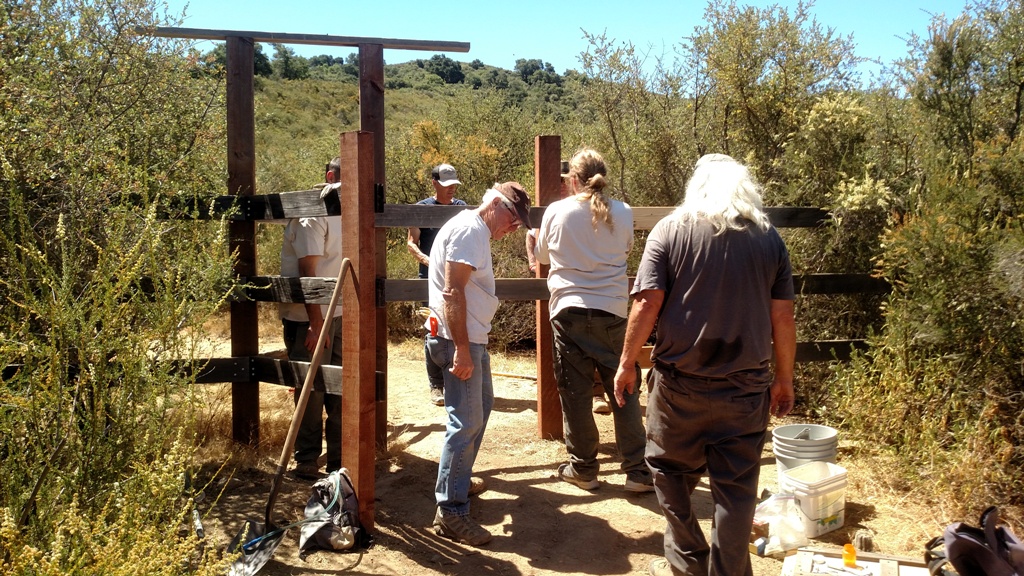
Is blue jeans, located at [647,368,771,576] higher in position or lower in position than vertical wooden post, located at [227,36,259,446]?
lower

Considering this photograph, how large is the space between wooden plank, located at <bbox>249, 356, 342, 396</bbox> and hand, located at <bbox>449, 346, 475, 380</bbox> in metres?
0.70

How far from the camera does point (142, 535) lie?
245 centimetres

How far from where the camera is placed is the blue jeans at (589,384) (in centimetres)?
477

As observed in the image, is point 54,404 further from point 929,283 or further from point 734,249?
point 929,283

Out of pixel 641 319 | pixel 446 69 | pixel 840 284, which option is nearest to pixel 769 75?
pixel 840 284

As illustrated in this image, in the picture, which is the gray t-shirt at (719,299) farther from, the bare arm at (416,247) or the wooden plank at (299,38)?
the bare arm at (416,247)

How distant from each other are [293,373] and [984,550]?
12.0 ft

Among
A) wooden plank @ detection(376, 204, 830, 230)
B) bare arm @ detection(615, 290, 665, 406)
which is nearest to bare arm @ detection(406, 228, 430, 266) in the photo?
wooden plank @ detection(376, 204, 830, 230)

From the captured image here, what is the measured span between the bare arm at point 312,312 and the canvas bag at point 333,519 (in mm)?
1092

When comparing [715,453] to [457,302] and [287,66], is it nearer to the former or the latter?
[457,302]

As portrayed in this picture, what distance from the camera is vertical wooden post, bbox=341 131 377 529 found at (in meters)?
4.15

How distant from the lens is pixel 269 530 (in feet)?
13.1

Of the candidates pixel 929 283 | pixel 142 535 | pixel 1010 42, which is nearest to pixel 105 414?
pixel 142 535

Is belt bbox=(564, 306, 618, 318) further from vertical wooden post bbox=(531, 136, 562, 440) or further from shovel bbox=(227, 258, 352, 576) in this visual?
shovel bbox=(227, 258, 352, 576)
